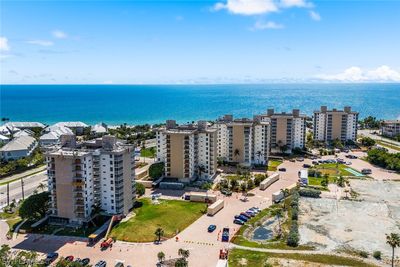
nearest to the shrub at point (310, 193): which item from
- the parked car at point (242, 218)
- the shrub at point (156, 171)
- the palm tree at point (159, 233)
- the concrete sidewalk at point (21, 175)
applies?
the parked car at point (242, 218)

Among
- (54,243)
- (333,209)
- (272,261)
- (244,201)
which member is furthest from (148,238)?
(333,209)

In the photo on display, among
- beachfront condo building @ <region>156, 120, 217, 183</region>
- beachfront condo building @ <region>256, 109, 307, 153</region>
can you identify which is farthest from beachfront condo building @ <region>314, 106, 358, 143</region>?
beachfront condo building @ <region>156, 120, 217, 183</region>

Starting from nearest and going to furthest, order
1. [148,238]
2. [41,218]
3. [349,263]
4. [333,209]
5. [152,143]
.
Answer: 1. [349,263]
2. [148,238]
3. [41,218]
4. [333,209]
5. [152,143]

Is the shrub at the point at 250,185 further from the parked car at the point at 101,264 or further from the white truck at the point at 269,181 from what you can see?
the parked car at the point at 101,264

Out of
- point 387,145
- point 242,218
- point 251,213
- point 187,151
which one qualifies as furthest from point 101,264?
point 387,145

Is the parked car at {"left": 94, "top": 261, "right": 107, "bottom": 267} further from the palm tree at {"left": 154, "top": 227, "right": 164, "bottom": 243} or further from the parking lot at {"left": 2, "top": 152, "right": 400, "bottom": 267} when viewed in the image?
the palm tree at {"left": 154, "top": 227, "right": 164, "bottom": 243}

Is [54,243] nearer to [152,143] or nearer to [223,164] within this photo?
[223,164]
